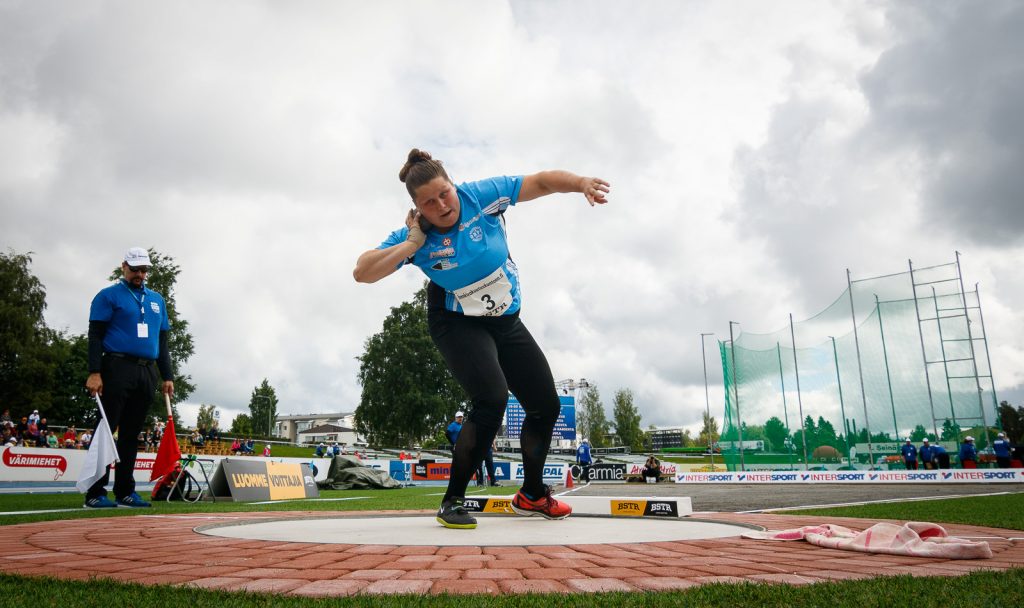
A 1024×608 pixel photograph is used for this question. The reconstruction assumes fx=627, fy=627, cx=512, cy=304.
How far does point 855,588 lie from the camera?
1.57 m

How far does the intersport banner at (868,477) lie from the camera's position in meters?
17.0

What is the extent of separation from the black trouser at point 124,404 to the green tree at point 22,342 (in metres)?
38.9

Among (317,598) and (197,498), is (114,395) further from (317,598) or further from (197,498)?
(317,598)

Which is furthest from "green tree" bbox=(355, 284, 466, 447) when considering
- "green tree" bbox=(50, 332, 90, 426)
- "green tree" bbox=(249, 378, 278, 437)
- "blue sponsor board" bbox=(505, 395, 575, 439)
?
"green tree" bbox=(249, 378, 278, 437)

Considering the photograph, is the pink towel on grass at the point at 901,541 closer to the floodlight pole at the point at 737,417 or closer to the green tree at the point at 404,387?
the floodlight pole at the point at 737,417

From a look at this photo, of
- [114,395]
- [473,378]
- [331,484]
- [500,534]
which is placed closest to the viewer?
[500,534]

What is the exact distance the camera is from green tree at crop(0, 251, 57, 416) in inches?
1430

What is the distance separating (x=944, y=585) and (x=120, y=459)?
625 cm

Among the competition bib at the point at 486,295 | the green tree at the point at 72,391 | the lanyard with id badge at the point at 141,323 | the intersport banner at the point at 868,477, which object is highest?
the green tree at the point at 72,391

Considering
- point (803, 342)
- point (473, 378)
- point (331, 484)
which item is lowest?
point (331, 484)

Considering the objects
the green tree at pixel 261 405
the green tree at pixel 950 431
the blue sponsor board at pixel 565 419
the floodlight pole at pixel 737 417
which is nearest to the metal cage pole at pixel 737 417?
the floodlight pole at pixel 737 417

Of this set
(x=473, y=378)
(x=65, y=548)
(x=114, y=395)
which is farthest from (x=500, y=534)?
(x=114, y=395)

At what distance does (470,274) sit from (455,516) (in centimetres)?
122

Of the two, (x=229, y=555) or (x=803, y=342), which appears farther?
(x=803, y=342)
